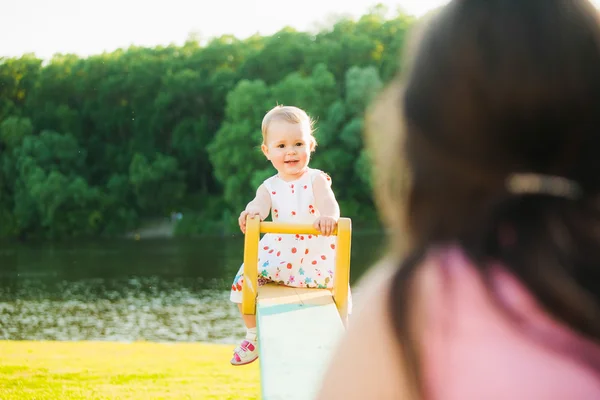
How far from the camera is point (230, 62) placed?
50.7 meters

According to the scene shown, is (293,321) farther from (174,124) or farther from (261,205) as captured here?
(174,124)

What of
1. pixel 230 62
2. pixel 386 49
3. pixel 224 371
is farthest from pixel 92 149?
pixel 224 371

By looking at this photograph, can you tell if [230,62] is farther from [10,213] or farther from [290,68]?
[10,213]

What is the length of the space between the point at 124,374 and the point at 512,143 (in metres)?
7.25

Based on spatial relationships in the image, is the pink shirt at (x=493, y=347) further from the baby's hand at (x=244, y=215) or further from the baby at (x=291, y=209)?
the baby at (x=291, y=209)

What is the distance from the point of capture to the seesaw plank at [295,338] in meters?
3.12

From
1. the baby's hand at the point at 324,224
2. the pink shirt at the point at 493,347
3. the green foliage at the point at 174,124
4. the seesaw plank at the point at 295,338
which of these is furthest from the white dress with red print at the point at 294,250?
the green foliage at the point at 174,124

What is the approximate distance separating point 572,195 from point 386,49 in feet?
151

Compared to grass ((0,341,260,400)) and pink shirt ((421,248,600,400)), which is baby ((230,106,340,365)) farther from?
pink shirt ((421,248,600,400))

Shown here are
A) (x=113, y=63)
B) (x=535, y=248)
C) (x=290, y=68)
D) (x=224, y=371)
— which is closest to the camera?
(x=535, y=248)

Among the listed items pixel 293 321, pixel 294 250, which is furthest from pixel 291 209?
pixel 293 321

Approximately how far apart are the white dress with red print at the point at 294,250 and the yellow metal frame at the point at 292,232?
234 millimetres

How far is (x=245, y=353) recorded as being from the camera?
538cm

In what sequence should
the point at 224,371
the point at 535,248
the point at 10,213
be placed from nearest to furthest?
the point at 535,248 < the point at 224,371 < the point at 10,213
